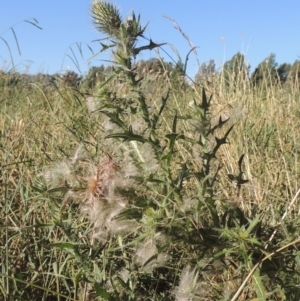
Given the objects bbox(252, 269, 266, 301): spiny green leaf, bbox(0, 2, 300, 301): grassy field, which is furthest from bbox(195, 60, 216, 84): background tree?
bbox(252, 269, 266, 301): spiny green leaf

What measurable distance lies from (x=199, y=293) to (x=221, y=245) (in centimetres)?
15

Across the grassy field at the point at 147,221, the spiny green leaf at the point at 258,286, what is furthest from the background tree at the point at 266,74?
the spiny green leaf at the point at 258,286

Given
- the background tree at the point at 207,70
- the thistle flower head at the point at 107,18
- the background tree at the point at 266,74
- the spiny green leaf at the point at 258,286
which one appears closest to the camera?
the spiny green leaf at the point at 258,286

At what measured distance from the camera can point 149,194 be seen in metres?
1.44

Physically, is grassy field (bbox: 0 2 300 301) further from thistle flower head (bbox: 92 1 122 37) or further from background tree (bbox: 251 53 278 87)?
background tree (bbox: 251 53 278 87)

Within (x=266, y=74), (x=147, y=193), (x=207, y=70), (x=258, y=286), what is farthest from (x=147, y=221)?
(x=266, y=74)

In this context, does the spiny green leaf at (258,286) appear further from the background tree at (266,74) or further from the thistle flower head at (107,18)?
the background tree at (266,74)

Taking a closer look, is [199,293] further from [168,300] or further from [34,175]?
[34,175]

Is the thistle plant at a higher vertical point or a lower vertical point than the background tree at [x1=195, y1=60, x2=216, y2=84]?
lower

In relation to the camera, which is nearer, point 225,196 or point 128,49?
point 128,49

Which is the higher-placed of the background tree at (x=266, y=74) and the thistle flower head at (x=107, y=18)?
the background tree at (x=266, y=74)

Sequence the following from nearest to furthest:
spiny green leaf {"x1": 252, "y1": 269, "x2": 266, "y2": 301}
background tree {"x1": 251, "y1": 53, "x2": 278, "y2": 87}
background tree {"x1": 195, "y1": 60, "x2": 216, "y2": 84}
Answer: spiny green leaf {"x1": 252, "y1": 269, "x2": 266, "y2": 301}
background tree {"x1": 195, "y1": 60, "x2": 216, "y2": 84}
background tree {"x1": 251, "y1": 53, "x2": 278, "y2": 87}

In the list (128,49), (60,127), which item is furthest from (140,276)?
(60,127)

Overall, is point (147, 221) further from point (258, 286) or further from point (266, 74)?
point (266, 74)
